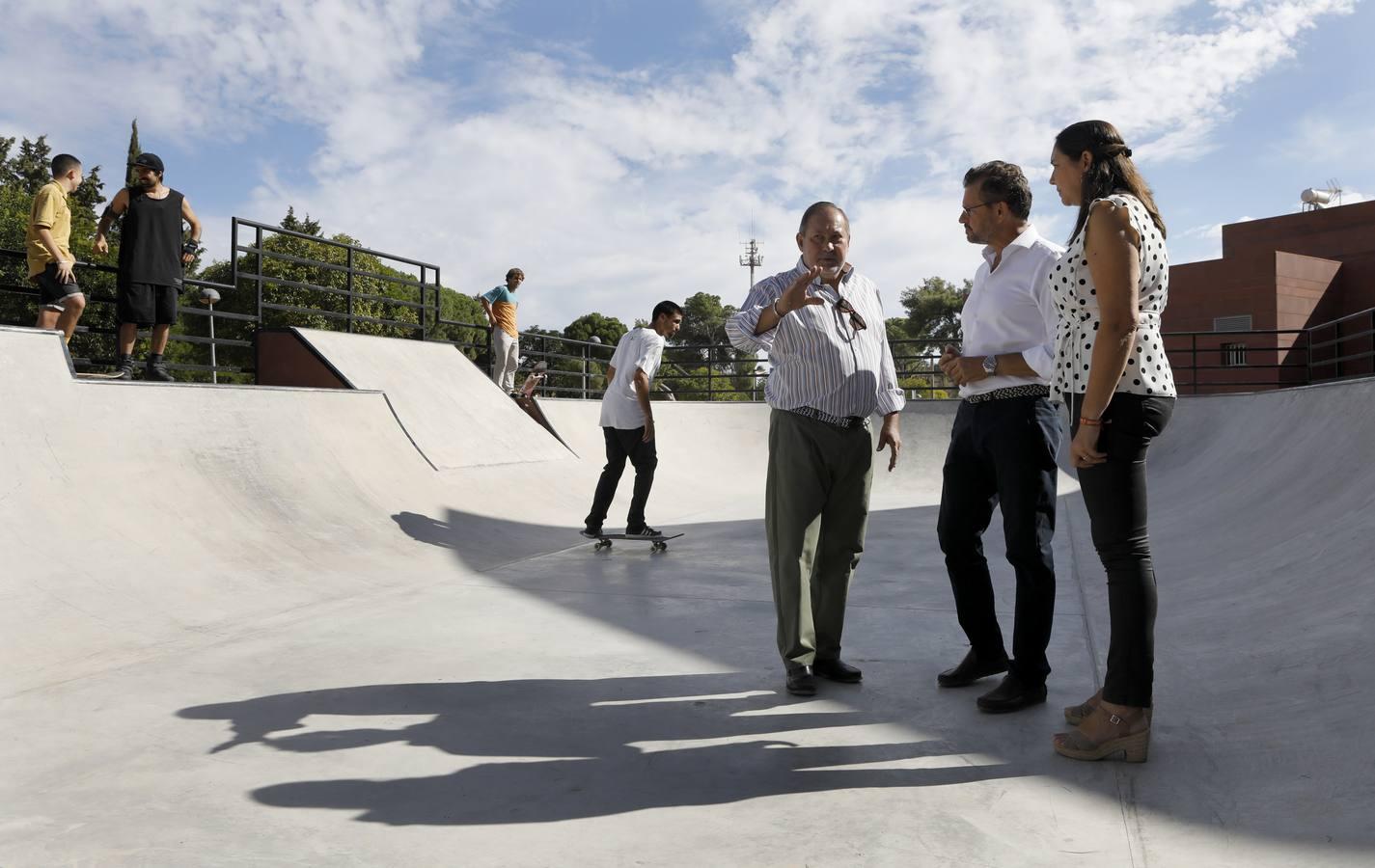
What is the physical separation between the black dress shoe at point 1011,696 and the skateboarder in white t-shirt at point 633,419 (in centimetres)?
367

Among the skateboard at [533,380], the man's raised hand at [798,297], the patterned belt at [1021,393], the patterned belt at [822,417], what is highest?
the skateboard at [533,380]

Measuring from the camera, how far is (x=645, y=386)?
623 centimetres

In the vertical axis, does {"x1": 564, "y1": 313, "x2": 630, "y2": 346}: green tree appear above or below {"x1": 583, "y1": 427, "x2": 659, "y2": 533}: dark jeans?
above

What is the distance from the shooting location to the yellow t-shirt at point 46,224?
6.16 meters

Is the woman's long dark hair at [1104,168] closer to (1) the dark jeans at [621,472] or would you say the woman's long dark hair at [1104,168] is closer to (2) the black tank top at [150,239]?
(1) the dark jeans at [621,472]

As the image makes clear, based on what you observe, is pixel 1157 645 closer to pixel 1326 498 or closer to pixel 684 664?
pixel 684 664

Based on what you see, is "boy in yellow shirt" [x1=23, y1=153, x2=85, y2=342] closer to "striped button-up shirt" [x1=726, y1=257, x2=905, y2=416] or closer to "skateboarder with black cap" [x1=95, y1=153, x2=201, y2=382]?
"skateboarder with black cap" [x1=95, y1=153, x2=201, y2=382]

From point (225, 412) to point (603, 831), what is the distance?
5112 mm

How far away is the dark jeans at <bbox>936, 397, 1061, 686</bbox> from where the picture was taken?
292cm

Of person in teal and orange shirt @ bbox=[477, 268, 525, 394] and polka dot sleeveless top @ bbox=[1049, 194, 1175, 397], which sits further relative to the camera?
person in teal and orange shirt @ bbox=[477, 268, 525, 394]

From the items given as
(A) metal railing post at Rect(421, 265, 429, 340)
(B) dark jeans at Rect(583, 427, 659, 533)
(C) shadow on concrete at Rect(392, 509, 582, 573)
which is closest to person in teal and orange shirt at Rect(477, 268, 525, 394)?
(A) metal railing post at Rect(421, 265, 429, 340)

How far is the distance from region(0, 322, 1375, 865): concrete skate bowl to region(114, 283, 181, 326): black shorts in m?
1.12

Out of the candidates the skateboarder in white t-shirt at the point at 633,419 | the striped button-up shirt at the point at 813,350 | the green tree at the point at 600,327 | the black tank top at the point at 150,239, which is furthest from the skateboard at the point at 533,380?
the green tree at the point at 600,327

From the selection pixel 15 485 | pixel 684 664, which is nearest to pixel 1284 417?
pixel 684 664
